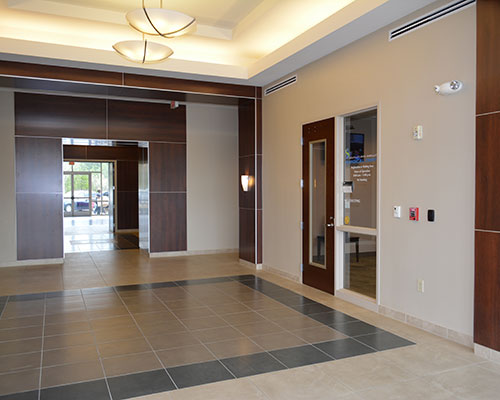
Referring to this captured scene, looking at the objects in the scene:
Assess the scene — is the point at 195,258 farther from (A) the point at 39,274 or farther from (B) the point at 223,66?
(B) the point at 223,66

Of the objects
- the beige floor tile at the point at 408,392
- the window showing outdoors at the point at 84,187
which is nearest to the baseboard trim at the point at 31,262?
the beige floor tile at the point at 408,392

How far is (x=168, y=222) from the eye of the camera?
10039mm

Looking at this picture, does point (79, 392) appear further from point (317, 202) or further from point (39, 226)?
point (39, 226)

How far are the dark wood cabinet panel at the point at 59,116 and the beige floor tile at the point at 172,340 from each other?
19.8 feet

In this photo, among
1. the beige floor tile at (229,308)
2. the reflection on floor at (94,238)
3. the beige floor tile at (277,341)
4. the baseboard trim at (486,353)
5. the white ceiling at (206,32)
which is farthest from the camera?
the reflection on floor at (94,238)

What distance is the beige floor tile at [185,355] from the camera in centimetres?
386

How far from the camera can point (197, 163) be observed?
10.3 m

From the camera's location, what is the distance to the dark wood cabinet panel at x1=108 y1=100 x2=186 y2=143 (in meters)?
9.49

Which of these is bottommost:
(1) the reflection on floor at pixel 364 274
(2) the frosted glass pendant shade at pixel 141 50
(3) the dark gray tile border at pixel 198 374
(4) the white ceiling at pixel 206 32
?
(3) the dark gray tile border at pixel 198 374

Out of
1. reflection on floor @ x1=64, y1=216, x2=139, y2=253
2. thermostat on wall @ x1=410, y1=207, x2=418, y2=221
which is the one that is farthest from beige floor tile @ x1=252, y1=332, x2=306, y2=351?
reflection on floor @ x1=64, y1=216, x2=139, y2=253

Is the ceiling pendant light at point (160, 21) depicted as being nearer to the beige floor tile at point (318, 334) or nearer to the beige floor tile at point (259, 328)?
the beige floor tile at point (259, 328)

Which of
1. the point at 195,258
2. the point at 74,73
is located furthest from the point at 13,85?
the point at 195,258

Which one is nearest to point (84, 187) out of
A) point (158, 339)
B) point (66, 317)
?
point (66, 317)

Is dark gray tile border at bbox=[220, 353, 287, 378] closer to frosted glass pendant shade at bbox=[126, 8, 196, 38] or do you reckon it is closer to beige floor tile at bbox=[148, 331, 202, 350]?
beige floor tile at bbox=[148, 331, 202, 350]
